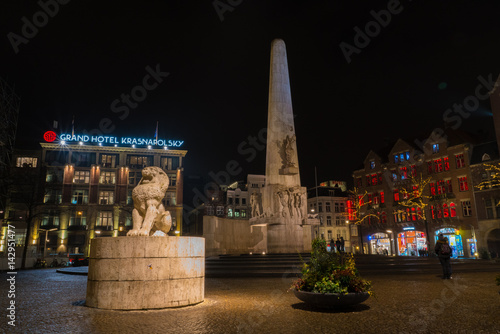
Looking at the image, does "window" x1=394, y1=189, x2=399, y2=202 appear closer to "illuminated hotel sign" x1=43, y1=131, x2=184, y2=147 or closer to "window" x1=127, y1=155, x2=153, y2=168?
"illuminated hotel sign" x1=43, y1=131, x2=184, y2=147

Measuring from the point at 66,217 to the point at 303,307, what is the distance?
59819 millimetres

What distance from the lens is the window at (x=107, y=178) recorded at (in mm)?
63719

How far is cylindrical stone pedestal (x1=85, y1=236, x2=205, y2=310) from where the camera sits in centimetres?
869

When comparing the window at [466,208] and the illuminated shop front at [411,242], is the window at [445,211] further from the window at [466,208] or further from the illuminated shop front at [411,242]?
the illuminated shop front at [411,242]

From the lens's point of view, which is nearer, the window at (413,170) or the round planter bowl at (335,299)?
the round planter bowl at (335,299)

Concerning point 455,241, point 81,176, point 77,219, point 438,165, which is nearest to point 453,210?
point 455,241

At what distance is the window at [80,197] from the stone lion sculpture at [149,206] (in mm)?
57609

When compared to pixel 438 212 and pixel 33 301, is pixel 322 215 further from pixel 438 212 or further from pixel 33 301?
pixel 33 301

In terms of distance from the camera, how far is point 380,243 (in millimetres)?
58062

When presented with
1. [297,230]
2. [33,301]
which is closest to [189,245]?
[33,301]

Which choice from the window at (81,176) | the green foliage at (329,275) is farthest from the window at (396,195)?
the green foliage at (329,275)

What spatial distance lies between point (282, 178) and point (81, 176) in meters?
48.4

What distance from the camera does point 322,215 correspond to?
70.8m

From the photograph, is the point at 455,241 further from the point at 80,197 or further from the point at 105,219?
the point at 80,197
